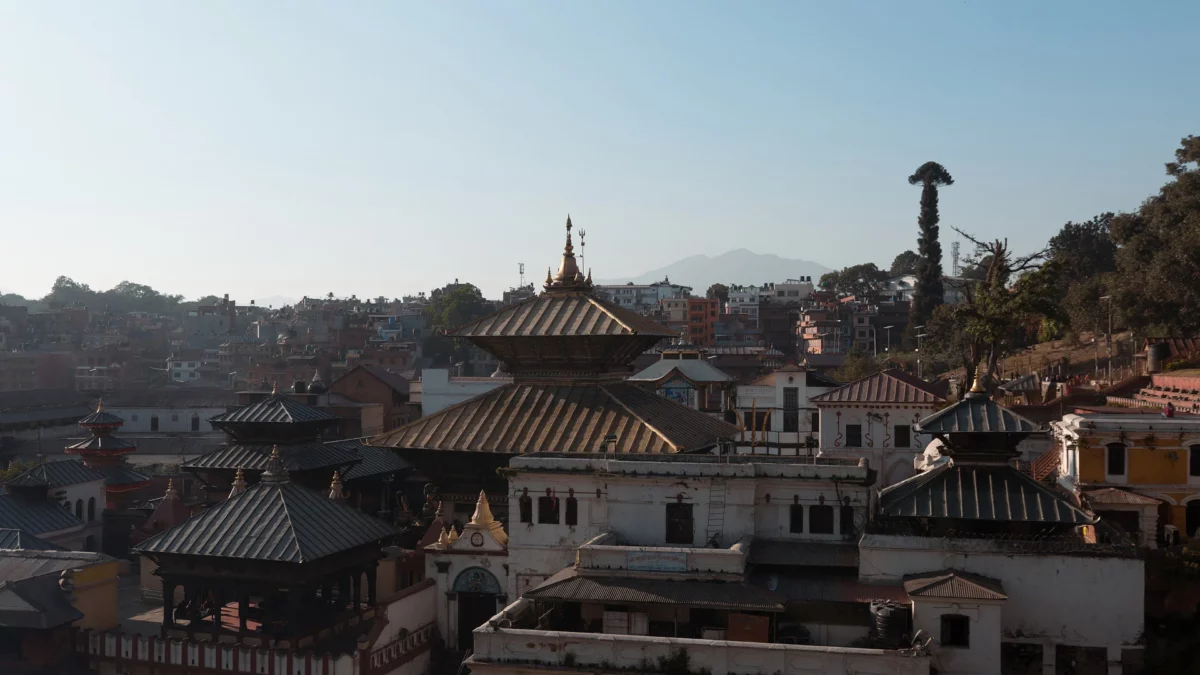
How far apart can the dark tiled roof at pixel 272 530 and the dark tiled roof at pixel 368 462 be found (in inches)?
347

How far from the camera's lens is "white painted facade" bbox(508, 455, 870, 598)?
23.2m

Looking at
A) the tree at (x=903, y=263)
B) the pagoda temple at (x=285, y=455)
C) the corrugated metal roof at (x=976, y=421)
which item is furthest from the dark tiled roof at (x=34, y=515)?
the tree at (x=903, y=263)

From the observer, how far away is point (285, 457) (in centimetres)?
3397

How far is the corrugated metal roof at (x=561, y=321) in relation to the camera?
29250mm

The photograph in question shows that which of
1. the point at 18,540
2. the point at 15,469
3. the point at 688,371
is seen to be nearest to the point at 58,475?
the point at 18,540

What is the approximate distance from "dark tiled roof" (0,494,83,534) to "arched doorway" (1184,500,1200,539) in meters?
32.7

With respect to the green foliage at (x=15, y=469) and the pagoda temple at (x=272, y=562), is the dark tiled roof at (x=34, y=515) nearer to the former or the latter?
the pagoda temple at (x=272, y=562)

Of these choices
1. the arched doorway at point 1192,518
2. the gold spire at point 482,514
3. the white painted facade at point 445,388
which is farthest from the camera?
the white painted facade at point 445,388

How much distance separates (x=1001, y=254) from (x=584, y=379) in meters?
32.0

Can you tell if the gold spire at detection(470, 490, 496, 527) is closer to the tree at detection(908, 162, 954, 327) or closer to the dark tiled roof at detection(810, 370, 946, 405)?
the dark tiled roof at detection(810, 370, 946, 405)

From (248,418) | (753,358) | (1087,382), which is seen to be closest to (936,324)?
(753,358)

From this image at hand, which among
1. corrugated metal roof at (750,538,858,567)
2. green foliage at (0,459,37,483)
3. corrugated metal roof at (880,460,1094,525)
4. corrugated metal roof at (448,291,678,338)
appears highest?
corrugated metal roof at (448,291,678,338)

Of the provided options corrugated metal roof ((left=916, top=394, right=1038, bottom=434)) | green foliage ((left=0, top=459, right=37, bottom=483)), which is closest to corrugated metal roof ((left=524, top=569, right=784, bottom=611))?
corrugated metal roof ((left=916, top=394, right=1038, bottom=434))

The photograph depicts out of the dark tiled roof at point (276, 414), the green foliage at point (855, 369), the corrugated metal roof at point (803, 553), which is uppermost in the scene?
the green foliage at point (855, 369)
